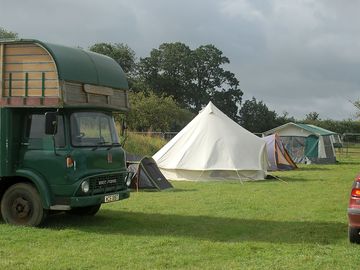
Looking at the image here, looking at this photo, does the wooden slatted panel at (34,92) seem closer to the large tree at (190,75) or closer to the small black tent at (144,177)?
the small black tent at (144,177)

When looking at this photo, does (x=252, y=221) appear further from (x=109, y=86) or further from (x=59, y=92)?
(x=59, y=92)

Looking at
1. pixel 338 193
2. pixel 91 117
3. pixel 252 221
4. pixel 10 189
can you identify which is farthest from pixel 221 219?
pixel 338 193

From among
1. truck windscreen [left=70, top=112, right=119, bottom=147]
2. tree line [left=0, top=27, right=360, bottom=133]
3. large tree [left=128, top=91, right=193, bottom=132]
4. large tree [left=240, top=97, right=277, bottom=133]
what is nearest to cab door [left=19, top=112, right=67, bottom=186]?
truck windscreen [left=70, top=112, right=119, bottom=147]

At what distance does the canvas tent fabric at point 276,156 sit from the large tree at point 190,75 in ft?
155

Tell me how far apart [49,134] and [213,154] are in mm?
12445

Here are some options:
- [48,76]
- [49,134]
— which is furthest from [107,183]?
[48,76]

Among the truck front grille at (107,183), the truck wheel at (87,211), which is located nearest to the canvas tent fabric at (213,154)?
the truck wheel at (87,211)

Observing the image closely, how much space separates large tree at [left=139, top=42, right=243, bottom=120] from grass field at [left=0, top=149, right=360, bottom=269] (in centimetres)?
6251

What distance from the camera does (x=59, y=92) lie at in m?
10.1

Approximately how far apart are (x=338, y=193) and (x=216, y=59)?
65.3m

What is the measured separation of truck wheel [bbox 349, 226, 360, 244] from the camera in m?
9.06

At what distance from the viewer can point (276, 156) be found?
29.5 m

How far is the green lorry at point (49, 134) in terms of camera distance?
33.4ft

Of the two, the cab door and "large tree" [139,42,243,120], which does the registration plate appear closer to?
Answer: the cab door
